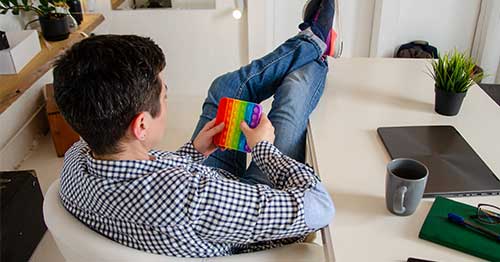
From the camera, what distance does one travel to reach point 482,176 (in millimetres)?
1008

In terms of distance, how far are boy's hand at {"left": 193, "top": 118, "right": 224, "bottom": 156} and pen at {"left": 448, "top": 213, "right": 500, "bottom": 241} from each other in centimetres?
54

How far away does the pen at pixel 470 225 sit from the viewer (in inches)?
32.4

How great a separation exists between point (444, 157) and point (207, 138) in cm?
56

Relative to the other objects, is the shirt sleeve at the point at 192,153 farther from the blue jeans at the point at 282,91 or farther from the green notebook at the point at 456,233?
the green notebook at the point at 456,233

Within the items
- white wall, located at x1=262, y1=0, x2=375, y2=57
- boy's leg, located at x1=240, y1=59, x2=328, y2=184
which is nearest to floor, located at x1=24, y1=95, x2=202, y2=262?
white wall, located at x1=262, y1=0, x2=375, y2=57

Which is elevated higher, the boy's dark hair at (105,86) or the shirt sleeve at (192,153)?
the boy's dark hair at (105,86)

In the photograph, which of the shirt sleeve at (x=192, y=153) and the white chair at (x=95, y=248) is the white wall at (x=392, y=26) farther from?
the white chair at (x=95, y=248)

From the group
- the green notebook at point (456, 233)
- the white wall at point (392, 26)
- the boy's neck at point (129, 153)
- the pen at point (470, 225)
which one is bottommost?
the white wall at point (392, 26)

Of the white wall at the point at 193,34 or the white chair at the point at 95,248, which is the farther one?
the white wall at the point at 193,34

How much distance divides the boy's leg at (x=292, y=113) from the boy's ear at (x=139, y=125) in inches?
16.0

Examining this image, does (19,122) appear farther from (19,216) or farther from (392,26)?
(392,26)

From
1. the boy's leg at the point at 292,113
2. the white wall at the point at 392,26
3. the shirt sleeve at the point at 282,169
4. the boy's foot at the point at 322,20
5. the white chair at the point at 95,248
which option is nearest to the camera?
the white chair at the point at 95,248

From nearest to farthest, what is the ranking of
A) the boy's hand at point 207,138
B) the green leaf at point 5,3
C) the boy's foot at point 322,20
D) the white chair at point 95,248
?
the white chair at point 95,248, the boy's hand at point 207,138, the boy's foot at point 322,20, the green leaf at point 5,3

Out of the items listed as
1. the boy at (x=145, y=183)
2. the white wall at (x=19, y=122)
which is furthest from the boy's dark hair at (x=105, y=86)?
the white wall at (x=19, y=122)
